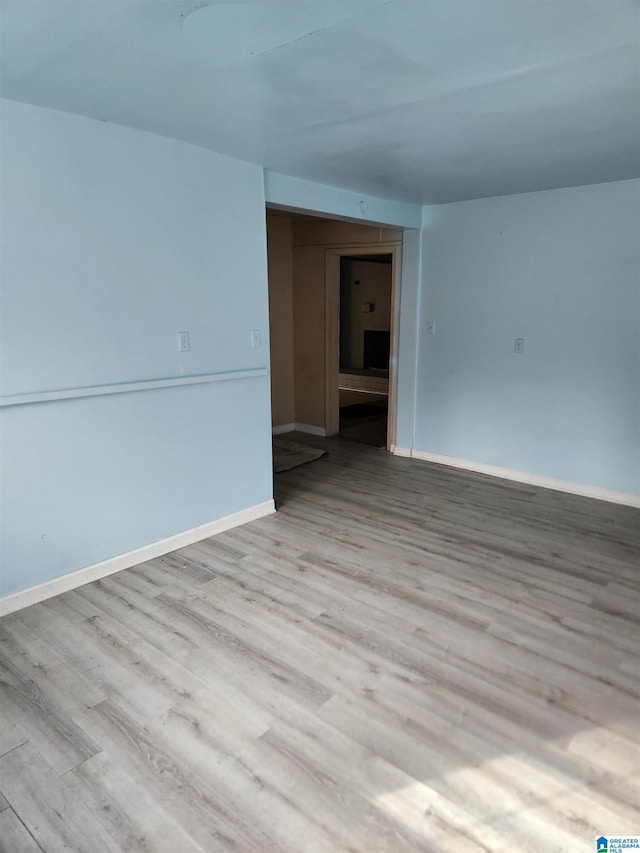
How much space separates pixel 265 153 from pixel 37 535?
2.37 metres

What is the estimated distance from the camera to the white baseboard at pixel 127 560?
2660mm

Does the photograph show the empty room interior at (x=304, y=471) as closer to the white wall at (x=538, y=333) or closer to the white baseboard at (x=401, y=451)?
the white wall at (x=538, y=333)

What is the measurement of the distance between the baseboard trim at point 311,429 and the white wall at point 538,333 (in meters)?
1.39

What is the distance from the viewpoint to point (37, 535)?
2664mm

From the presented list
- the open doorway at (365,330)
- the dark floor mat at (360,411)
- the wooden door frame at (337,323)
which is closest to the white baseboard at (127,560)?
the wooden door frame at (337,323)

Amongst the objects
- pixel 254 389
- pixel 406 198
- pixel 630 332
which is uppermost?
pixel 406 198

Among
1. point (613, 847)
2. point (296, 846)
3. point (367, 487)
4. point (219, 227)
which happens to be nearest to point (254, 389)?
point (219, 227)

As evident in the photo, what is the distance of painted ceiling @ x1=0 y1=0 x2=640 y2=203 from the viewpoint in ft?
5.11

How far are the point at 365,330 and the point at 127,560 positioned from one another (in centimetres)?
740

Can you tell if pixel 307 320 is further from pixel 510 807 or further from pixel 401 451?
pixel 510 807

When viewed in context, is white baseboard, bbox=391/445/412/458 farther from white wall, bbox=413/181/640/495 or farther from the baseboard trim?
the baseboard trim

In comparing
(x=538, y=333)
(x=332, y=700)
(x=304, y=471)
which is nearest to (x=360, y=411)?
(x=304, y=471)

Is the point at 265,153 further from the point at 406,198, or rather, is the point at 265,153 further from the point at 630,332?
the point at 630,332

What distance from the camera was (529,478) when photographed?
14.9 feet
